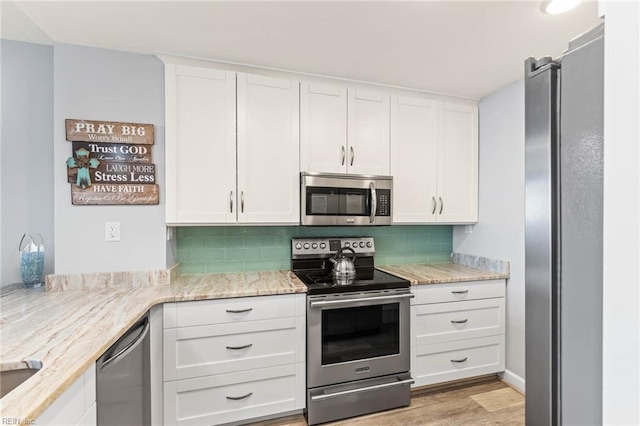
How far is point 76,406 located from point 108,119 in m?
1.62

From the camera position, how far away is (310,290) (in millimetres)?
1957

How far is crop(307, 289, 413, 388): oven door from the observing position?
1.97 meters

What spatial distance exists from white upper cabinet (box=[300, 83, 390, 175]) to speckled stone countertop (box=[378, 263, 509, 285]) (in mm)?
809

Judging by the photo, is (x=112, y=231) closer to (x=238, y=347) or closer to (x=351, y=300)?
(x=238, y=347)

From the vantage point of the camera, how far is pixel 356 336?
207 centimetres

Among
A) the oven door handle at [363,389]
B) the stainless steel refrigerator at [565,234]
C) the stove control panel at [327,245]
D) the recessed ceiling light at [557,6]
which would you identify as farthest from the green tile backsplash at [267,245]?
the stainless steel refrigerator at [565,234]

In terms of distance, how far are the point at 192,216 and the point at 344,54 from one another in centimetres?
141

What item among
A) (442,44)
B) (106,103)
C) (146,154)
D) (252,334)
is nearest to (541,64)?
(442,44)

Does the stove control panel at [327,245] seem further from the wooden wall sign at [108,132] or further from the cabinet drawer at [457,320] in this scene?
the wooden wall sign at [108,132]

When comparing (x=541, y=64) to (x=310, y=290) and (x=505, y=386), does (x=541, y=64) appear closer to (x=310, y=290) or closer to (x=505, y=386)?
(x=310, y=290)

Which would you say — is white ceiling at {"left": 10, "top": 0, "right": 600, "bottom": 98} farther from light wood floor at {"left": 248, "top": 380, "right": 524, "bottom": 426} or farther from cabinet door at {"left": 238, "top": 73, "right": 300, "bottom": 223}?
light wood floor at {"left": 248, "top": 380, "right": 524, "bottom": 426}

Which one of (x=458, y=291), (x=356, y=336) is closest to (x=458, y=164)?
(x=458, y=291)
